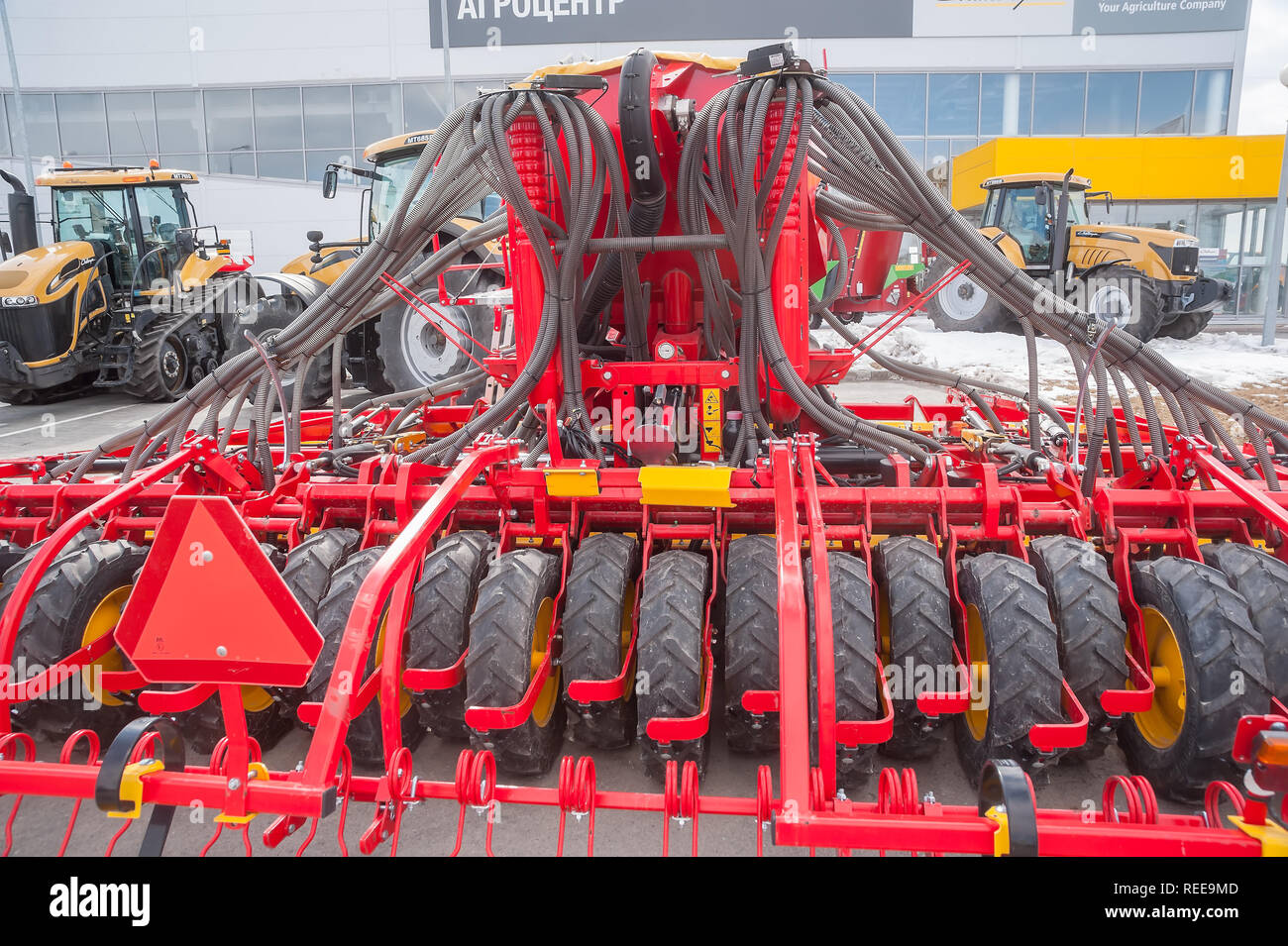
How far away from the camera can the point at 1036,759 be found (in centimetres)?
237

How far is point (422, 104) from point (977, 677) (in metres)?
21.8

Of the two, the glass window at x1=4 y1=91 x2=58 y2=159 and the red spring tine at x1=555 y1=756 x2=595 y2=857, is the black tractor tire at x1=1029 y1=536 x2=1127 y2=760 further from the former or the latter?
the glass window at x1=4 y1=91 x2=58 y2=159

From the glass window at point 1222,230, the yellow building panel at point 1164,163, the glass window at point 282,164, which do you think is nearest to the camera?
the yellow building panel at point 1164,163

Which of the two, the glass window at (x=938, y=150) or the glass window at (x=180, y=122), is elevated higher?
the glass window at (x=180, y=122)

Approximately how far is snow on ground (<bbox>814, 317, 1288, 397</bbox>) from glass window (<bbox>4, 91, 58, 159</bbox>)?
20531 mm

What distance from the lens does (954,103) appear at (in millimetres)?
21031

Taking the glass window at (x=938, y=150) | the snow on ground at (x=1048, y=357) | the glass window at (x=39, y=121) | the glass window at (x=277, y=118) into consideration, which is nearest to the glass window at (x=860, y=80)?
the glass window at (x=938, y=150)

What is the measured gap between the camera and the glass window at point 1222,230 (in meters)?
19.0

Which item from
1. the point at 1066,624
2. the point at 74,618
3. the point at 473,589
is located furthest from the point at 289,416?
the point at 1066,624

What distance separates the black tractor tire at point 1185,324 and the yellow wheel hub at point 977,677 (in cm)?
1343

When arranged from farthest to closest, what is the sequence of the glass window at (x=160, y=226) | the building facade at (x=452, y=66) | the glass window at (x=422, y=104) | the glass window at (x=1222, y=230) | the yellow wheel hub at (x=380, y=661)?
the glass window at (x=422, y=104), the building facade at (x=452, y=66), the glass window at (x=1222, y=230), the glass window at (x=160, y=226), the yellow wheel hub at (x=380, y=661)

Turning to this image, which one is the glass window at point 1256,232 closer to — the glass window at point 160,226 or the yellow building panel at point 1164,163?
the yellow building panel at point 1164,163

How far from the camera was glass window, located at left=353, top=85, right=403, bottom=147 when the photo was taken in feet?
67.9

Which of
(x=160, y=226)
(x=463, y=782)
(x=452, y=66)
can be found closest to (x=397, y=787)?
(x=463, y=782)
